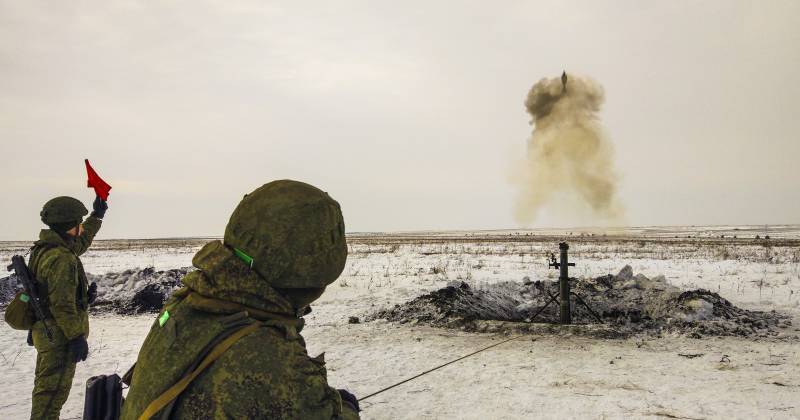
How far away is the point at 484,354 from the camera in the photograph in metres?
7.16

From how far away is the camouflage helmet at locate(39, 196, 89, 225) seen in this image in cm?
436

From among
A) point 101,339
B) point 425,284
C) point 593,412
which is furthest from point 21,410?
point 425,284

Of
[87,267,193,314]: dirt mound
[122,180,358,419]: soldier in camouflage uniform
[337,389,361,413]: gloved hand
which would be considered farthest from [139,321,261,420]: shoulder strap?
[87,267,193,314]: dirt mound

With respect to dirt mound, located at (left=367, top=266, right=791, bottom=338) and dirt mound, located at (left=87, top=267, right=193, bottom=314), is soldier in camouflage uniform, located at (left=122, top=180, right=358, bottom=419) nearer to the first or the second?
dirt mound, located at (left=367, top=266, right=791, bottom=338)

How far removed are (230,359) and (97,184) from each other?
15.5 ft

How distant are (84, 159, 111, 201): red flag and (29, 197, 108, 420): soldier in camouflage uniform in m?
0.68

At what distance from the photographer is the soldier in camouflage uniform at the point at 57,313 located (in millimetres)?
4098

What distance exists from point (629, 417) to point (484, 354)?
8.75 ft

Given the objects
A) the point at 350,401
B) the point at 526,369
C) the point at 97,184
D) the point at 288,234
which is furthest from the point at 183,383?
the point at 526,369

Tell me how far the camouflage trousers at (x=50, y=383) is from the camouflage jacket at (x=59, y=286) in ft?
0.36

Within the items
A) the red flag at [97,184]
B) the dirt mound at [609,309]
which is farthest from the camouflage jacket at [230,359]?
the dirt mound at [609,309]

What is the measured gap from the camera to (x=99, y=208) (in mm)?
5297

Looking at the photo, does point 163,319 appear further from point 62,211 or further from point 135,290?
point 135,290

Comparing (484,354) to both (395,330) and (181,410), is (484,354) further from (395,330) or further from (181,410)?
(181,410)
